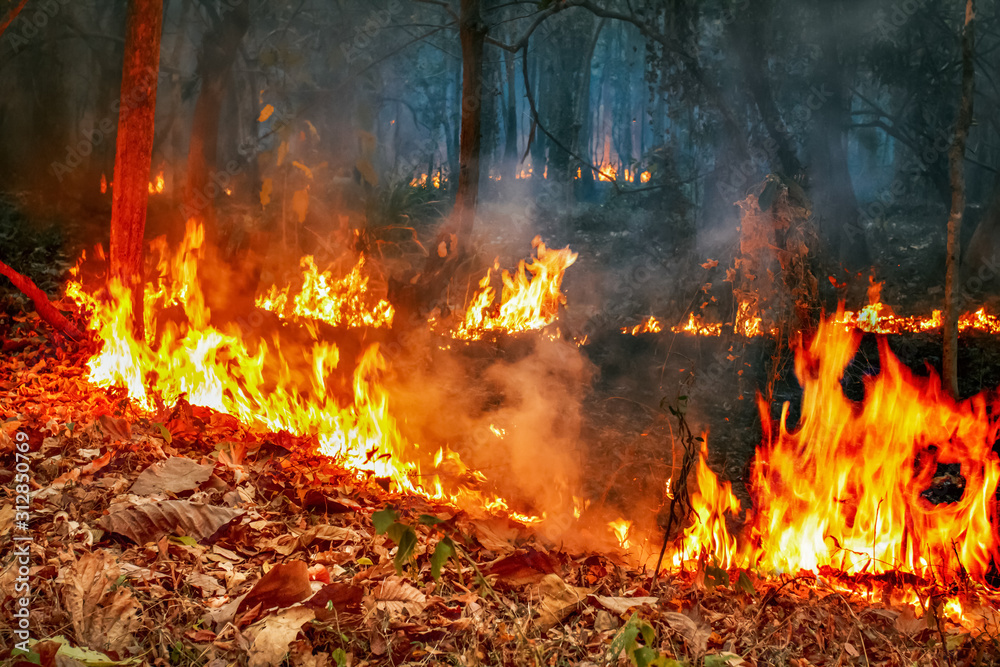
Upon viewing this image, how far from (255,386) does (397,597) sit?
148 inches

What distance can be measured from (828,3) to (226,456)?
14.5 meters

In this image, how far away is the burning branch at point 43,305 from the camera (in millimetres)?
5895

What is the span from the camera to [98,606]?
2.41 metres

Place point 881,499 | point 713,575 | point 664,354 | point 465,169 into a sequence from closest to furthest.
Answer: point 713,575 → point 881,499 → point 465,169 → point 664,354

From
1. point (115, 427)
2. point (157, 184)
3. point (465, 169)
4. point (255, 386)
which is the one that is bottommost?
point (115, 427)

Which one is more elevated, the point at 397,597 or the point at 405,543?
the point at 405,543

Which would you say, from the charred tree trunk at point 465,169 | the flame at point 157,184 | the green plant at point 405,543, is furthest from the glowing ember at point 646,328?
the flame at point 157,184

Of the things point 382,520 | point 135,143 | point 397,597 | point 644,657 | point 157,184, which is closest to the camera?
point 644,657

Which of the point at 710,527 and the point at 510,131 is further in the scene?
the point at 510,131

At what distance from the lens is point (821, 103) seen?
13.9m

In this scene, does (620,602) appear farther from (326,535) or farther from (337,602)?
(326,535)

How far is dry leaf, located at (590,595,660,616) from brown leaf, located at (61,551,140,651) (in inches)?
71.9

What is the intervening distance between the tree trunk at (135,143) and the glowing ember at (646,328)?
27.5ft

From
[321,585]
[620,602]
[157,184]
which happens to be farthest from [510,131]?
[321,585]
